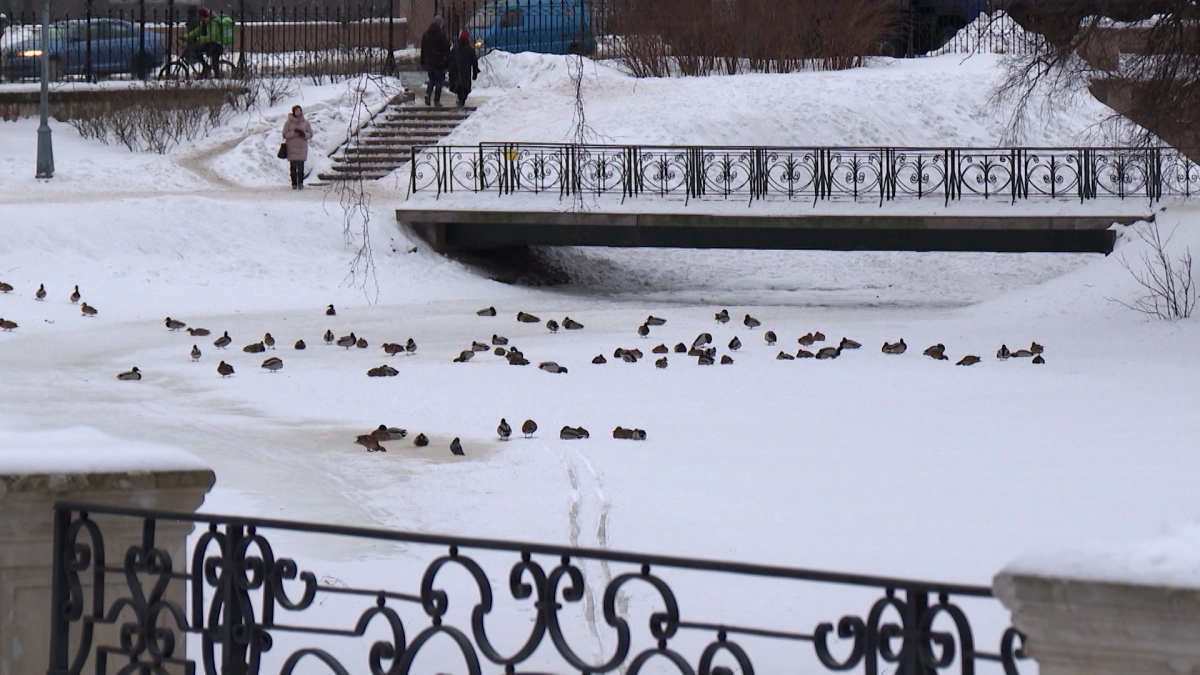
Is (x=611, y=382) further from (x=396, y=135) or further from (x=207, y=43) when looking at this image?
(x=207, y=43)

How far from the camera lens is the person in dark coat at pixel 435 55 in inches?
1123

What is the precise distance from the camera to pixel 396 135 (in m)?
29.2

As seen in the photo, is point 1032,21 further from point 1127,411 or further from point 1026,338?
point 1127,411

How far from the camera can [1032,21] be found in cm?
1551

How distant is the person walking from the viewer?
997 inches

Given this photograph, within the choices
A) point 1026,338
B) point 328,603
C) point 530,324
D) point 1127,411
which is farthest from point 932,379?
point 328,603

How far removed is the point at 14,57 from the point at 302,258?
51.4 feet

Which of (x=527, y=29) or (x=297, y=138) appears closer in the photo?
(x=297, y=138)

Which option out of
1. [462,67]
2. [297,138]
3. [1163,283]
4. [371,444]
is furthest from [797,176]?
[371,444]

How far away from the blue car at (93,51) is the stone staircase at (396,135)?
6.52 m

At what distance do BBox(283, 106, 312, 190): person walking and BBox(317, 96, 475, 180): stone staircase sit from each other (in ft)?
3.39

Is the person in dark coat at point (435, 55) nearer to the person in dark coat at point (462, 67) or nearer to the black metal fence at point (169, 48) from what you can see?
the person in dark coat at point (462, 67)

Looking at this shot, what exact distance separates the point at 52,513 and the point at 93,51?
32.8 meters

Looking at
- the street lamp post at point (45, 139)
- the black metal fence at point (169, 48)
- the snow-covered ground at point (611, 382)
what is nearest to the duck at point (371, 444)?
the snow-covered ground at point (611, 382)
